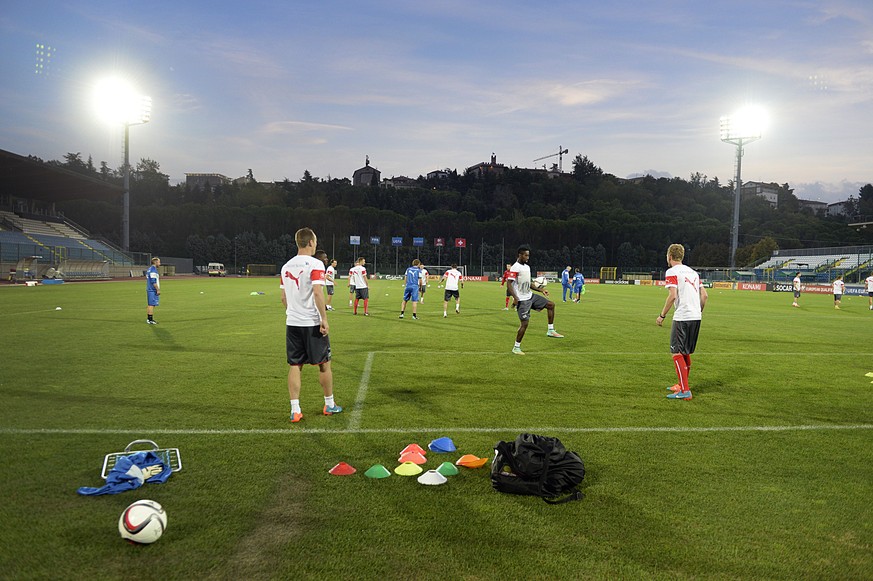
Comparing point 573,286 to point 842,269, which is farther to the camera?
point 842,269

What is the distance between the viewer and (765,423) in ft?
20.9

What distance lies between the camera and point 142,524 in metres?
3.47

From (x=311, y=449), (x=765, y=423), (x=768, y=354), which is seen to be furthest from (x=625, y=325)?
(x=311, y=449)

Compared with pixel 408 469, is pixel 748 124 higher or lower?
higher

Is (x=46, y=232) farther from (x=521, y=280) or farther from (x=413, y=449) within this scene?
(x=413, y=449)

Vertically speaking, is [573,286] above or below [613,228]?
below

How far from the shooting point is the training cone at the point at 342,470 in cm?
461

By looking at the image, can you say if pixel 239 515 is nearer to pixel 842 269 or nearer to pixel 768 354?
pixel 768 354

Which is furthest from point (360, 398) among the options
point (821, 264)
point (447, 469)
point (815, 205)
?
point (815, 205)

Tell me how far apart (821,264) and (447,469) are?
6877 cm

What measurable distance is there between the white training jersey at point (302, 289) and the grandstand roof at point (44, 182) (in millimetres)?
48888

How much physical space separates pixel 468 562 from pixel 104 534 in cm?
244

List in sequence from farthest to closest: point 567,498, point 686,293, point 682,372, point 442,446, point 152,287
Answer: point 152,287 → point 686,293 → point 682,372 → point 442,446 → point 567,498

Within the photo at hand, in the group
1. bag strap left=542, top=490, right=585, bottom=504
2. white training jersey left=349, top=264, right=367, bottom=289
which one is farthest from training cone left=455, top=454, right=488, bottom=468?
white training jersey left=349, top=264, right=367, bottom=289
